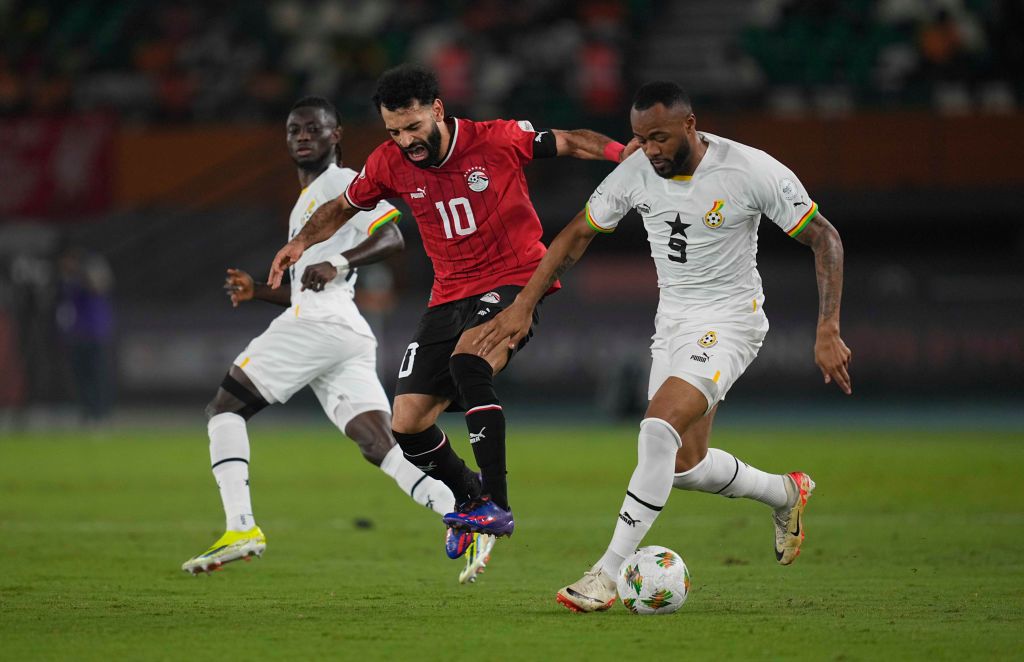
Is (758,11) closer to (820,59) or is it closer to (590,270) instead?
(820,59)

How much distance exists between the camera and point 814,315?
21.5 m

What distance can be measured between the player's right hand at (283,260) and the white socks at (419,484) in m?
1.39

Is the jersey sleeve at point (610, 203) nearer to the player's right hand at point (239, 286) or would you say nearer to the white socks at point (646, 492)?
the white socks at point (646, 492)

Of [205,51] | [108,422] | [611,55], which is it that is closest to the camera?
[108,422]

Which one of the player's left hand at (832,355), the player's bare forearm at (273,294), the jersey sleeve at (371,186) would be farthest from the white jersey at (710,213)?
the player's bare forearm at (273,294)

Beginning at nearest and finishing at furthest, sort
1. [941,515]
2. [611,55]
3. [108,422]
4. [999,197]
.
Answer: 1. [941,515]
2. [108,422]
3. [999,197]
4. [611,55]

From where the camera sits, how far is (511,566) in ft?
27.6

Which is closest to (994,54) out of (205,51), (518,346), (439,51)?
(439,51)

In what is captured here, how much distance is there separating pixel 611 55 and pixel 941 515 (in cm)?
1431

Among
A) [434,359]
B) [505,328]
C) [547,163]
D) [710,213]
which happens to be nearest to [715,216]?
[710,213]

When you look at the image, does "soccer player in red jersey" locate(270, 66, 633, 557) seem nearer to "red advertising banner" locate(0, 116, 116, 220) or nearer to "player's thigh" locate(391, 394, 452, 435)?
"player's thigh" locate(391, 394, 452, 435)

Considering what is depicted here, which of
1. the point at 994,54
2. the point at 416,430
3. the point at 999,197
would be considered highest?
the point at 994,54

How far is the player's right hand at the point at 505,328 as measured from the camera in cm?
683

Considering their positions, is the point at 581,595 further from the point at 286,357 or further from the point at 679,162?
the point at 286,357
